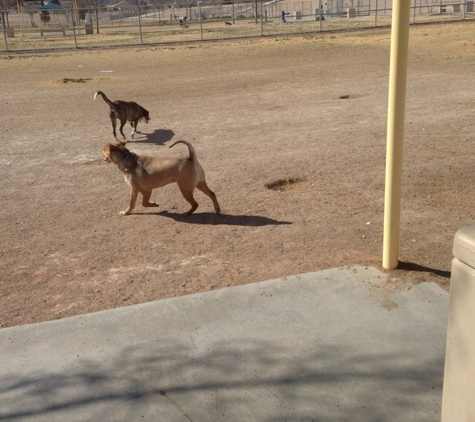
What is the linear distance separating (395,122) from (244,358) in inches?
87.7

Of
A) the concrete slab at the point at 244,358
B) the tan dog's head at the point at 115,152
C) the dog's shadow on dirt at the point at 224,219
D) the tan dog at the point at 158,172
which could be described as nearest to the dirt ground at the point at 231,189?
the dog's shadow on dirt at the point at 224,219

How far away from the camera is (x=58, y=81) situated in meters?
21.2

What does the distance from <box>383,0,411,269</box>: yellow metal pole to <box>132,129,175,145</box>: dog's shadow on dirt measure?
740cm

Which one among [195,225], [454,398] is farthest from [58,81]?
[454,398]

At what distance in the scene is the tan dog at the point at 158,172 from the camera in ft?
24.8

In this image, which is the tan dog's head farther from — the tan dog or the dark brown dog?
the dark brown dog

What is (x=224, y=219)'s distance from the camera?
300 inches

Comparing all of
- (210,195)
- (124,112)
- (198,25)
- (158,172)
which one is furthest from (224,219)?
(198,25)

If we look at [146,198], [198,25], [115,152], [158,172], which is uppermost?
[115,152]

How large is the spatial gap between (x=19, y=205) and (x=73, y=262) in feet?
8.07

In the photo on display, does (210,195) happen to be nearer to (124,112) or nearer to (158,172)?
(158,172)

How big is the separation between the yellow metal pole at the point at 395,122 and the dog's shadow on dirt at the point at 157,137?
740 cm

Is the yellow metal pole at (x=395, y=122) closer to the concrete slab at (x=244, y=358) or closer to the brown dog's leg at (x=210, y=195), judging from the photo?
the concrete slab at (x=244, y=358)

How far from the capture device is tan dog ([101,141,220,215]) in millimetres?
7570
